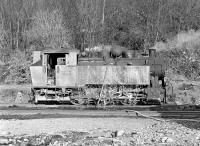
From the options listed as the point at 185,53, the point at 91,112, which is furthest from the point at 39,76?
the point at 185,53

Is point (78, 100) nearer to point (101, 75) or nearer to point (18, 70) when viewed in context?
point (101, 75)

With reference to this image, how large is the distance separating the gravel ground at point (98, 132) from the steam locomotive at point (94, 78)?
448 centimetres

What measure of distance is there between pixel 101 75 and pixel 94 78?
1.30ft

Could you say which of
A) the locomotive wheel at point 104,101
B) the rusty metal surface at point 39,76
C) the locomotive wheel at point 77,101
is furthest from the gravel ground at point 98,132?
the rusty metal surface at point 39,76

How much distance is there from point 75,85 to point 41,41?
14184mm

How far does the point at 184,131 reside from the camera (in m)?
12.1

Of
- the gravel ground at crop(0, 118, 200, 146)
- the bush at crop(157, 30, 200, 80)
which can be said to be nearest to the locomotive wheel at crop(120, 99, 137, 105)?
the gravel ground at crop(0, 118, 200, 146)

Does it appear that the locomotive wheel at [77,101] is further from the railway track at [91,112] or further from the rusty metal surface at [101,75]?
the railway track at [91,112]

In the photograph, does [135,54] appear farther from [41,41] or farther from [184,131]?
[41,41]

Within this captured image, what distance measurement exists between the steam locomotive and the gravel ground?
4.48 m

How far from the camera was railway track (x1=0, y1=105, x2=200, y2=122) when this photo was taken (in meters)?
15.4

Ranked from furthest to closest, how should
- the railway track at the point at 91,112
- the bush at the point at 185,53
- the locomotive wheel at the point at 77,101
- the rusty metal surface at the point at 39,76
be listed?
the bush at the point at 185,53 → the locomotive wheel at the point at 77,101 → the rusty metal surface at the point at 39,76 → the railway track at the point at 91,112

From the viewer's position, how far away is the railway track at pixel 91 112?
15.4m

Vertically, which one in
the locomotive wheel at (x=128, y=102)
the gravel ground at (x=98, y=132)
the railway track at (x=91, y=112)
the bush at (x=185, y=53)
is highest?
the bush at (x=185, y=53)
